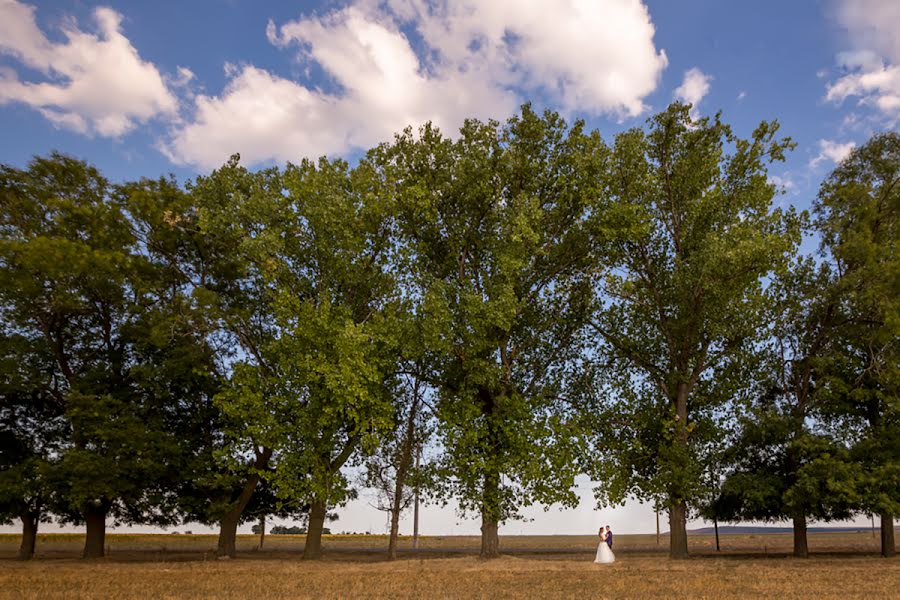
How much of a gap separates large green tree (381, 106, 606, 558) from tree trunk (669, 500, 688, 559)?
20.0 feet

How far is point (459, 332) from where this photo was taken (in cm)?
3136

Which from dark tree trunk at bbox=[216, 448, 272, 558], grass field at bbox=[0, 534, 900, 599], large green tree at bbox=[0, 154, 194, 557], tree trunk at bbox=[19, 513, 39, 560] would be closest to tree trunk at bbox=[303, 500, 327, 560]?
dark tree trunk at bbox=[216, 448, 272, 558]

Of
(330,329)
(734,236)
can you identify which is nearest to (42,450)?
(330,329)

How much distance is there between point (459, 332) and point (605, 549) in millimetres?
11505

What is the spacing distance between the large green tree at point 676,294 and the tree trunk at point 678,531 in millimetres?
50

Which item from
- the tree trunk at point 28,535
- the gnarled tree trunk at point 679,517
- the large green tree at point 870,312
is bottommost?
the tree trunk at point 28,535

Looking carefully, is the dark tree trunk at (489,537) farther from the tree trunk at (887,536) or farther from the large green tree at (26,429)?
the large green tree at (26,429)

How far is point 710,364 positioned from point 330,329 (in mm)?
20203

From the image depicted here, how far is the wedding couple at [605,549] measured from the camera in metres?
30.5

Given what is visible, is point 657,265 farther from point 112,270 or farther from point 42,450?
point 42,450

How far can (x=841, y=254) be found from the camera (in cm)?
3534

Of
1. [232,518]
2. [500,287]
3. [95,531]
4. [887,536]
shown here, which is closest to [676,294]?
[500,287]

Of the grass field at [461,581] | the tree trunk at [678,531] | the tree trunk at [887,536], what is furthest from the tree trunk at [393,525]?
the tree trunk at [887,536]

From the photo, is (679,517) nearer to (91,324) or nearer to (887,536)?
(887,536)
